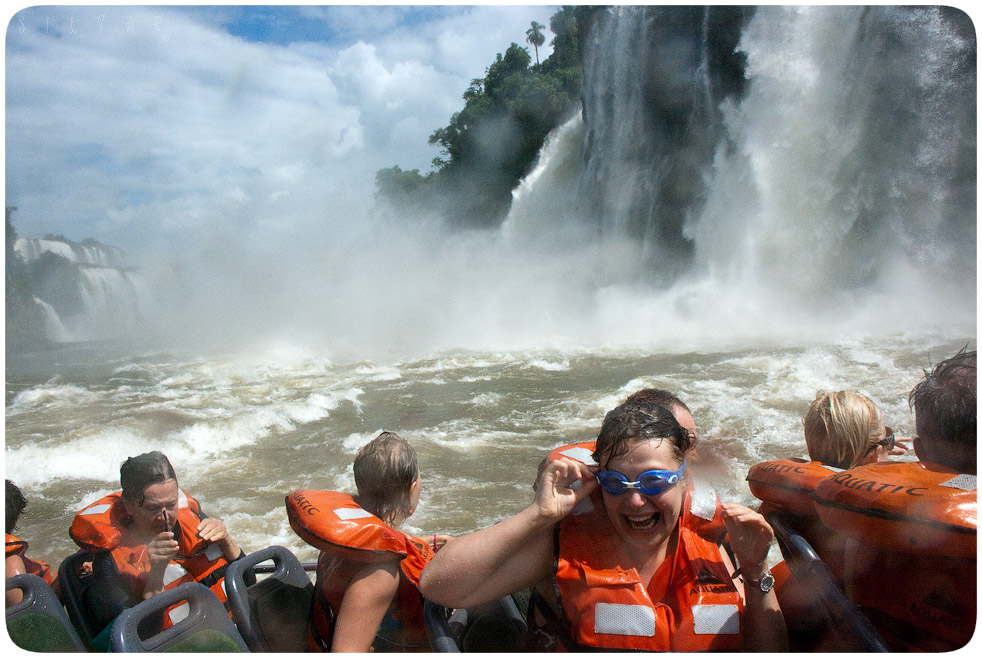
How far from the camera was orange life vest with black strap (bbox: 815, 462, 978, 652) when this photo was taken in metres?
1.30

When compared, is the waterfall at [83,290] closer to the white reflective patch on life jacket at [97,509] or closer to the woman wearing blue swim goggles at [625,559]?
the white reflective patch on life jacket at [97,509]

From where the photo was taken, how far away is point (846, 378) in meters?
9.48

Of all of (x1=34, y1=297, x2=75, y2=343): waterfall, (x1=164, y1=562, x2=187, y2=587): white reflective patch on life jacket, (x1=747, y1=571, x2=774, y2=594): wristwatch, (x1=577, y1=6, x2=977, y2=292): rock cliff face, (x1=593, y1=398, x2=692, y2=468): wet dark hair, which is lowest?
(x1=34, y1=297, x2=75, y2=343): waterfall

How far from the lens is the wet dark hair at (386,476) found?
1857 mm

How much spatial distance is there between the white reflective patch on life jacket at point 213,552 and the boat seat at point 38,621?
61cm

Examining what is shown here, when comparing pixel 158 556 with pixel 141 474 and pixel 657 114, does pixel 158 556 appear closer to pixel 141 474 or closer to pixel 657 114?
pixel 141 474

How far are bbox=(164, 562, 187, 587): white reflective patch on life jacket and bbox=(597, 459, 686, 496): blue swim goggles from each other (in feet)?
6.19

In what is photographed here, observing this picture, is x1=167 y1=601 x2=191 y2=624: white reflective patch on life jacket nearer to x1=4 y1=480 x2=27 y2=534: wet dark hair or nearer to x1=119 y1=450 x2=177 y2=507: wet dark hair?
x1=119 y1=450 x2=177 y2=507: wet dark hair

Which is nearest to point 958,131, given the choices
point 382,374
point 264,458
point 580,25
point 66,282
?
point 382,374

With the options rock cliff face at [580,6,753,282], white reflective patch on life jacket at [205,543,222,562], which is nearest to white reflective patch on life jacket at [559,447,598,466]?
white reflective patch on life jacket at [205,543,222,562]

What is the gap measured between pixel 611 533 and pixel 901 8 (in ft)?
50.0

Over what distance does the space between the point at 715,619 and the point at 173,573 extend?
206 cm

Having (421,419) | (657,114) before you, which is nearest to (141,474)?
(421,419)

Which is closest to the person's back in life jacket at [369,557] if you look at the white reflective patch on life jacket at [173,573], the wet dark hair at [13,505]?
the white reflective patch on life jacket at [173,573]
